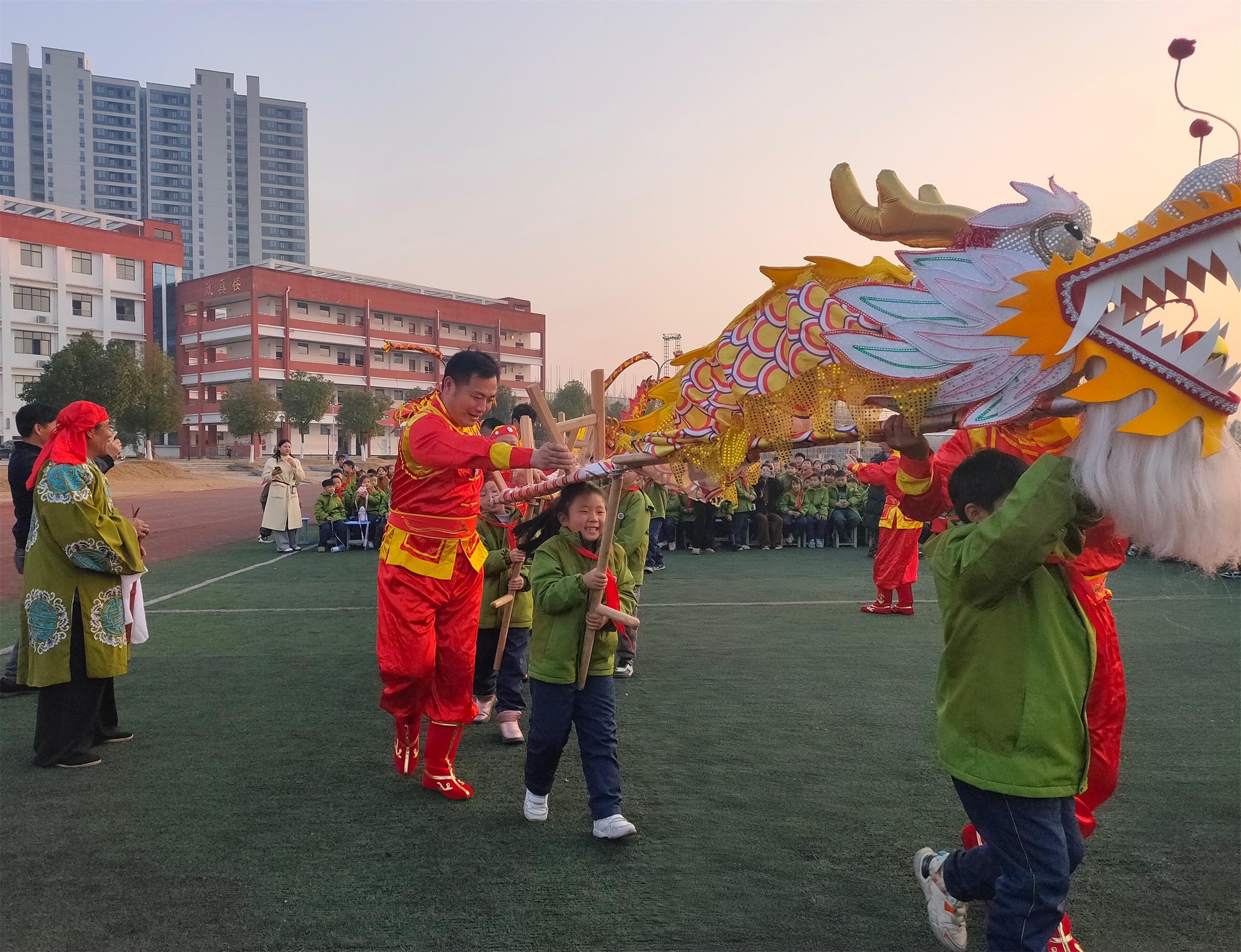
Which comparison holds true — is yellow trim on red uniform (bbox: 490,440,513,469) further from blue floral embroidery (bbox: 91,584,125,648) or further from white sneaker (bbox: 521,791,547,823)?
blue floral embroidery (bbox: 91,584,125,648)

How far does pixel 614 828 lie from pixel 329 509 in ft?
38.2

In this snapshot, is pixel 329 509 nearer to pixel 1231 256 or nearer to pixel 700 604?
pixel 700 604

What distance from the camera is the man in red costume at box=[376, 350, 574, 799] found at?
3.76 m

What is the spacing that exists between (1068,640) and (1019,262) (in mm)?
914

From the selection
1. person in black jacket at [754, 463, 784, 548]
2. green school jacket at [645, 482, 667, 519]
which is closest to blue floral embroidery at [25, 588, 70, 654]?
green school jacket at [645, 482, 667, 519]

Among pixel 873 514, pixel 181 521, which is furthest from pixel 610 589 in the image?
pixel 181 521

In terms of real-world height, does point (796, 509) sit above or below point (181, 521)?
above

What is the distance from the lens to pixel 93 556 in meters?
4.21

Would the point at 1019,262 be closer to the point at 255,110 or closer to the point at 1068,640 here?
the point at 1068,640

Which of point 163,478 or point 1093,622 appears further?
point 163,478

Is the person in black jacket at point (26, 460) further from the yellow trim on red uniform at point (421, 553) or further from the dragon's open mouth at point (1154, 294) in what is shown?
the dragon's open mouth at point (1154, 294)

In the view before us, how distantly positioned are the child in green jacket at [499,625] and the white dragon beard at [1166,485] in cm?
312

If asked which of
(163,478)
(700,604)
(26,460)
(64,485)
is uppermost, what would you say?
(26,460)

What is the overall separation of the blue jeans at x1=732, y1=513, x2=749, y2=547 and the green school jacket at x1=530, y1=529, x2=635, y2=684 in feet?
38.0
